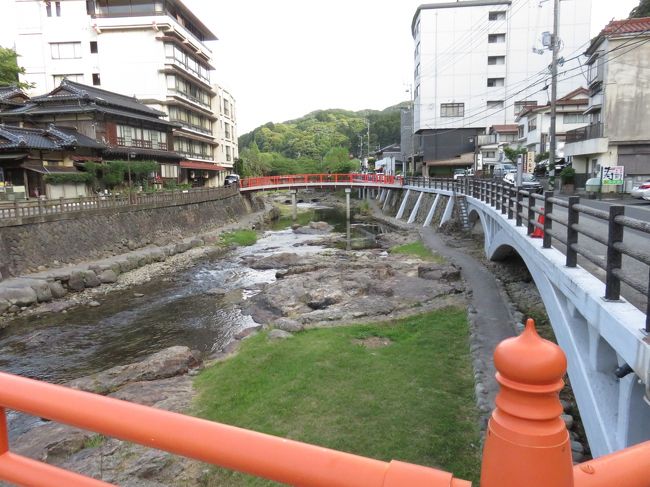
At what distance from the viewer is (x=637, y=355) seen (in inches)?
145

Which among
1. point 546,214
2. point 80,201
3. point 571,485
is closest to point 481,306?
point 546,214

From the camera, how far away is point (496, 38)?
50.5 metres

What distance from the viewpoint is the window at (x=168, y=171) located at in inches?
1610

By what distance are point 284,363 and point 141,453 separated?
327 cm

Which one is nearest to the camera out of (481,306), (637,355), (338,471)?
(338,471)

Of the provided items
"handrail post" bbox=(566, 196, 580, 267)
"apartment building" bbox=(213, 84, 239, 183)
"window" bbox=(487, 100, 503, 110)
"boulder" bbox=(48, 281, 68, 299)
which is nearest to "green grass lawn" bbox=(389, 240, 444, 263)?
"handrail post" bbox=(566, 196, 580, 267)

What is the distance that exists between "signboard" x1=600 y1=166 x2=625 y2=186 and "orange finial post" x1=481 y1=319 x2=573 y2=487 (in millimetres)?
28119

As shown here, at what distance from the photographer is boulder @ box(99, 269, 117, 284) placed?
66.7ft

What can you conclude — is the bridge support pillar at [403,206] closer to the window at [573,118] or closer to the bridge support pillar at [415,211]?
the bridge support pillar at [415,211]

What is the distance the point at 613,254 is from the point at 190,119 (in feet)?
A: 163

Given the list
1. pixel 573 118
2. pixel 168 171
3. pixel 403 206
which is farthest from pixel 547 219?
pixel 573 118

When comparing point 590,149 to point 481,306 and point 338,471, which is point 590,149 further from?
point 338,471

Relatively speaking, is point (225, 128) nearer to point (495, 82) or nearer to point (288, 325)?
point (495, 82)

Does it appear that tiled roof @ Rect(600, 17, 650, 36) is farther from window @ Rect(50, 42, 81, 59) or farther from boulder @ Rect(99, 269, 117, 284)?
window @ Rect(50, 42, 81, 59)
